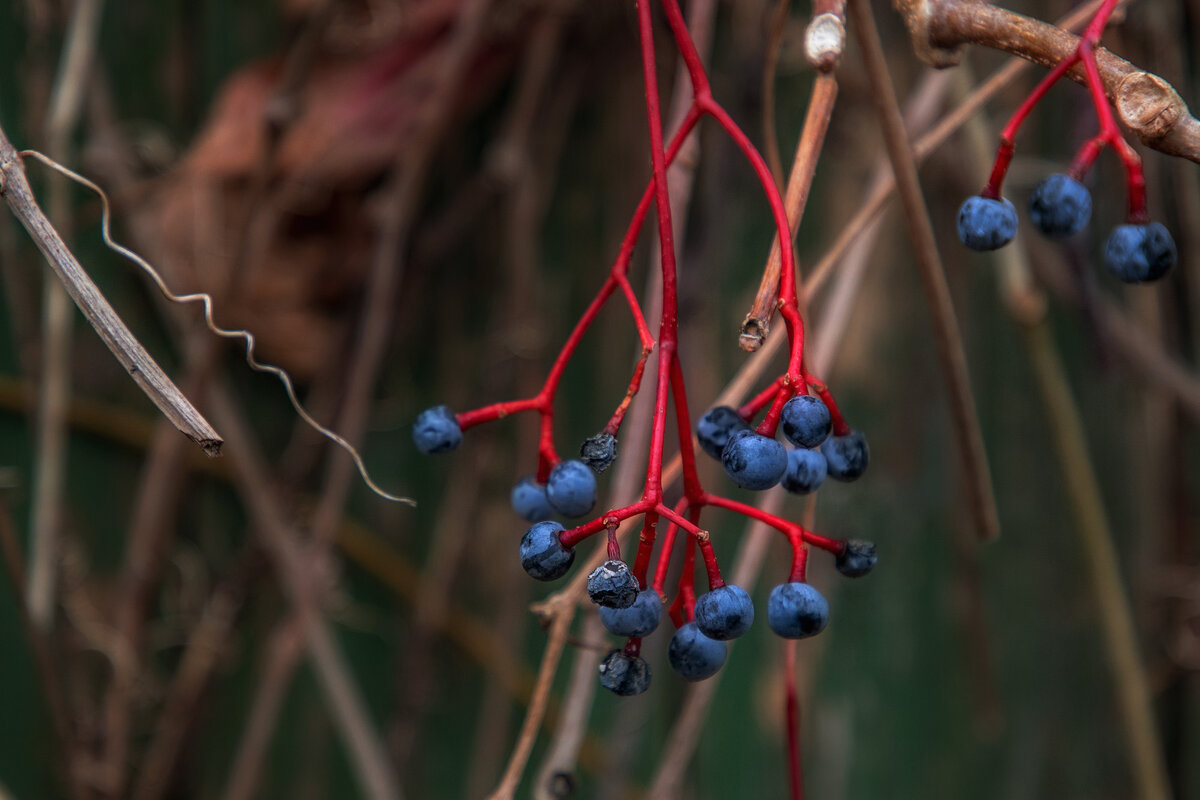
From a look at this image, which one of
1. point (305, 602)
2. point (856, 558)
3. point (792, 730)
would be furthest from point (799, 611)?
point (305, 602)

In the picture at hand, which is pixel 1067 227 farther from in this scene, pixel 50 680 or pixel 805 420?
pixel 50 680

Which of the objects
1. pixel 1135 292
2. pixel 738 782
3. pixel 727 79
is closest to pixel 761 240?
pixel 727 79

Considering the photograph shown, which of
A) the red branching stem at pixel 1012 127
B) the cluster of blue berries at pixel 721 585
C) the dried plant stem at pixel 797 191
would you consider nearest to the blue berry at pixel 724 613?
the cluster of blue berries at pixel 721 585

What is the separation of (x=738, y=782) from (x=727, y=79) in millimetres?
943

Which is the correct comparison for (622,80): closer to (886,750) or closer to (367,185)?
(367,185)

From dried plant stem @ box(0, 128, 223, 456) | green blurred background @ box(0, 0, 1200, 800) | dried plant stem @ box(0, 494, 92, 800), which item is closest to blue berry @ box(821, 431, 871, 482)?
dried plant stem @ box(0, 128, 223, 456)

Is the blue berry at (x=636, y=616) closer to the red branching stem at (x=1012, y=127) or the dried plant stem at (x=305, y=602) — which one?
the red branching stem at (x=1012, y=127)

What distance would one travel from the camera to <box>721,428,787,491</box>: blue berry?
41 centimetres

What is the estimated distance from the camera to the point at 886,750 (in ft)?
4.63

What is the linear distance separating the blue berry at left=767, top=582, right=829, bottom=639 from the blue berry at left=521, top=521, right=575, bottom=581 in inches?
3.9

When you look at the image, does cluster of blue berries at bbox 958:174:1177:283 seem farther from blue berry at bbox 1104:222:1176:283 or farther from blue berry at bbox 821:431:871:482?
blue berry at bbox 821:431:871:482

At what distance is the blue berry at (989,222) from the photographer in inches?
17.3

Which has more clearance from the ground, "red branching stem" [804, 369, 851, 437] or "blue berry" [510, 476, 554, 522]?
"red branching stem" [804, 369, 851, 437]

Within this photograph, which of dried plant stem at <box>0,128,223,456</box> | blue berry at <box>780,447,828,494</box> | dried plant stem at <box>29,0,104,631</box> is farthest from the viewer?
dried plant stem at <box>29,0,104,631</box>
